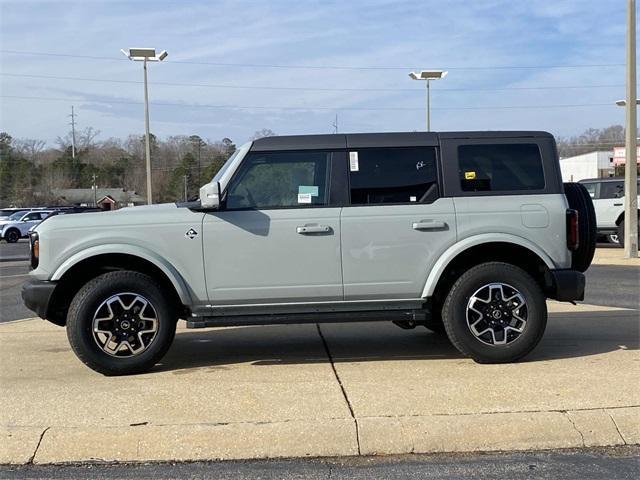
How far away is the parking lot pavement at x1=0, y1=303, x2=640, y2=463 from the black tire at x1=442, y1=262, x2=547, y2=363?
152 mm

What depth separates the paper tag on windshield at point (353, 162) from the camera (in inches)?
228

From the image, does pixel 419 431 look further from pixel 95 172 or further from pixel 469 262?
pixel 95 172

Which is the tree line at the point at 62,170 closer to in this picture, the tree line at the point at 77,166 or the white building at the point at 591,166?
the tree line at the point at 77,166

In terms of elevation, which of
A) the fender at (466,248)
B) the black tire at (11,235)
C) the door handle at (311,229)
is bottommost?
the black tire at (11,235)

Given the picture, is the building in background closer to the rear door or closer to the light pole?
the light pole

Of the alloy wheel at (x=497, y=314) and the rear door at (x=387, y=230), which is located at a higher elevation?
the rear door at (x=387, y=230)

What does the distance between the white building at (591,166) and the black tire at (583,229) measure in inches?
2446

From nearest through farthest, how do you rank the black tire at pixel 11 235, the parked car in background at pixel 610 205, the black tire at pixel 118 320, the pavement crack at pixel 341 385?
the pavement crack at pixel 341 385 < the black tire at pixel 118 320 < the parked car in background at pixel 610 205 < the black tire at pixel 11 235

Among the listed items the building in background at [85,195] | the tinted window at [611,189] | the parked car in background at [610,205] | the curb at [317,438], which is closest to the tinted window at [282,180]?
the curb at [317,438]

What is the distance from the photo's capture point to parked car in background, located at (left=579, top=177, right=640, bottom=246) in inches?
739

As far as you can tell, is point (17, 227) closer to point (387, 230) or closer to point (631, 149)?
point (631, 149)

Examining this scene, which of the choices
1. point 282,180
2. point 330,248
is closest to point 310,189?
point 282,180

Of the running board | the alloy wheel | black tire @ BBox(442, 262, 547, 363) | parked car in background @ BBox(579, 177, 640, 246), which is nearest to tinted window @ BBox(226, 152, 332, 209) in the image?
the running board

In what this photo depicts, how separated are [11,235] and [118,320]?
35781 mm
